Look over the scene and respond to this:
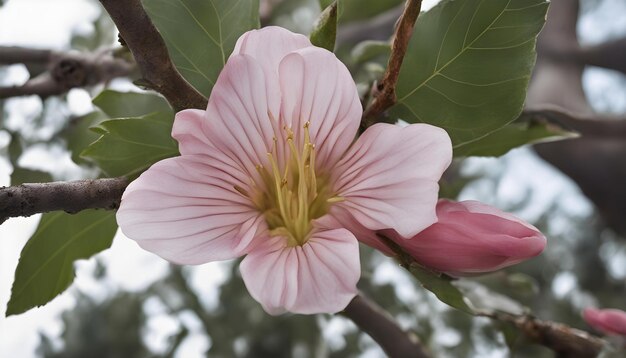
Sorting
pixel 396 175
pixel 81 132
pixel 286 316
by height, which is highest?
pixel 396 175

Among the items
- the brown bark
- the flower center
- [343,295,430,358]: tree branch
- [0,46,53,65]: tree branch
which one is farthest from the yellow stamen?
the brown bark

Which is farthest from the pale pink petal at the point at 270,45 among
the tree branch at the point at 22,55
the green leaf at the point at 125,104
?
the tree branch at the point at 22,55

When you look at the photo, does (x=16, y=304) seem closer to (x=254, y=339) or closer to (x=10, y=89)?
(x=10, y=89)

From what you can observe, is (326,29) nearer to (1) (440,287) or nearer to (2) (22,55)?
(1) (440,287)

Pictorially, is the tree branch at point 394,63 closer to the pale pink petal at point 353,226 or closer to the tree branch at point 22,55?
the pale pink petal at point 353,226

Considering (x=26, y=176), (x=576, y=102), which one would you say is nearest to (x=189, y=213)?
(x=26, y=176)

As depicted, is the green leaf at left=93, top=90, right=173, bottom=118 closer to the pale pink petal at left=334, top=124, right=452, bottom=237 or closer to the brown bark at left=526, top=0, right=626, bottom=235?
the pale pink petal at left=334, top=124, right=452, bottom=237

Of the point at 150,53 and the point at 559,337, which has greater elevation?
the point at 150,53
